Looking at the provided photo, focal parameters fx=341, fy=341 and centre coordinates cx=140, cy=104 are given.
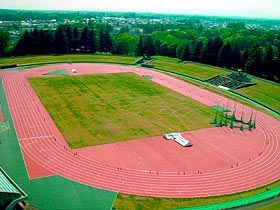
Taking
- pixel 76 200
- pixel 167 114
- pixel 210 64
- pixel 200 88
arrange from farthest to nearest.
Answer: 1. pixel 210 64
2. pixel 200 88
3. pixel 167 114
4. pixel 76 200

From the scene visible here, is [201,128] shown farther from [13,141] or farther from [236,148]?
[13,141]

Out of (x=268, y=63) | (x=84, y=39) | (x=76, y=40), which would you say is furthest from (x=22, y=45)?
(x=268, y=63)

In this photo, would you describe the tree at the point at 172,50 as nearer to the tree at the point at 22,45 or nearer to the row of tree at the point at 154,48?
the row of tree at the point at 154,48

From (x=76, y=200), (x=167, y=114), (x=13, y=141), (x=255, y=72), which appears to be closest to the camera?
(x=76, y=200)

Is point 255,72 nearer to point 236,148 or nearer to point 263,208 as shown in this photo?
point 236,148

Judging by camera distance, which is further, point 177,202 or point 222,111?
point 222,111

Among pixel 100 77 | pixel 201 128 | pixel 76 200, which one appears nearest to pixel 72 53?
pixel 100 77

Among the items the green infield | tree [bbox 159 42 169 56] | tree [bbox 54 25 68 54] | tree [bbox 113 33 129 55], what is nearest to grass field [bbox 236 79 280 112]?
the green infield
